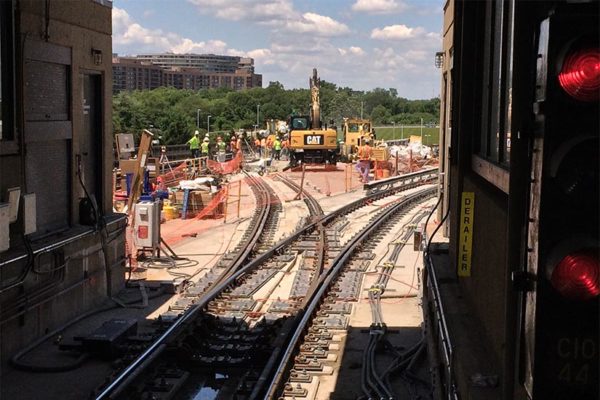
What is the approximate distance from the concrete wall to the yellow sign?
5.13 meters

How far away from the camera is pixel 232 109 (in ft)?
300

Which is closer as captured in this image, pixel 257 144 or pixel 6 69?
pixel 6 69

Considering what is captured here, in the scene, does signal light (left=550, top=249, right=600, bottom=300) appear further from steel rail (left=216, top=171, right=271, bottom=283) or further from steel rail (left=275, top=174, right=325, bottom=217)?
steel rail (left=275, top=174, right=325, bottom=217)

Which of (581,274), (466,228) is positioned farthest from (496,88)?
(581,274)

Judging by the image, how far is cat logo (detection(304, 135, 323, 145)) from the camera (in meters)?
40.9

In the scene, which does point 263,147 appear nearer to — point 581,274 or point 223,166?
point 223,166

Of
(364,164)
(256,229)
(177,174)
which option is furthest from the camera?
(364,164)

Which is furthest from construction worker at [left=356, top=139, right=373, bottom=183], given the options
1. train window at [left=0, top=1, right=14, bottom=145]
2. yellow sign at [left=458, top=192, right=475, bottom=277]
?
yellow sign at [left=458, top=192, right=475, bottom=277]

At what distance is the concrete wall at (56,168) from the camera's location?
9.16 meters

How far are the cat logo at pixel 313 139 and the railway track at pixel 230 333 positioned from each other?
26058 mm

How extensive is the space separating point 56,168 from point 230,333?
339 centimetres

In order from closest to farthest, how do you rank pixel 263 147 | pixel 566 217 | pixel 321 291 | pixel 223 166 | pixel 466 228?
pixel 566 217 < pixel 466 228 < pixel 321 291 < pixel 223 166 < pixel 263 147

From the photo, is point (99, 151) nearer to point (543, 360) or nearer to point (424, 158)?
point (543, 360)

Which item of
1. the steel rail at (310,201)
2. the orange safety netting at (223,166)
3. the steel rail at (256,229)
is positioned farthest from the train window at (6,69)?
the orange safety netting at (223,166)
